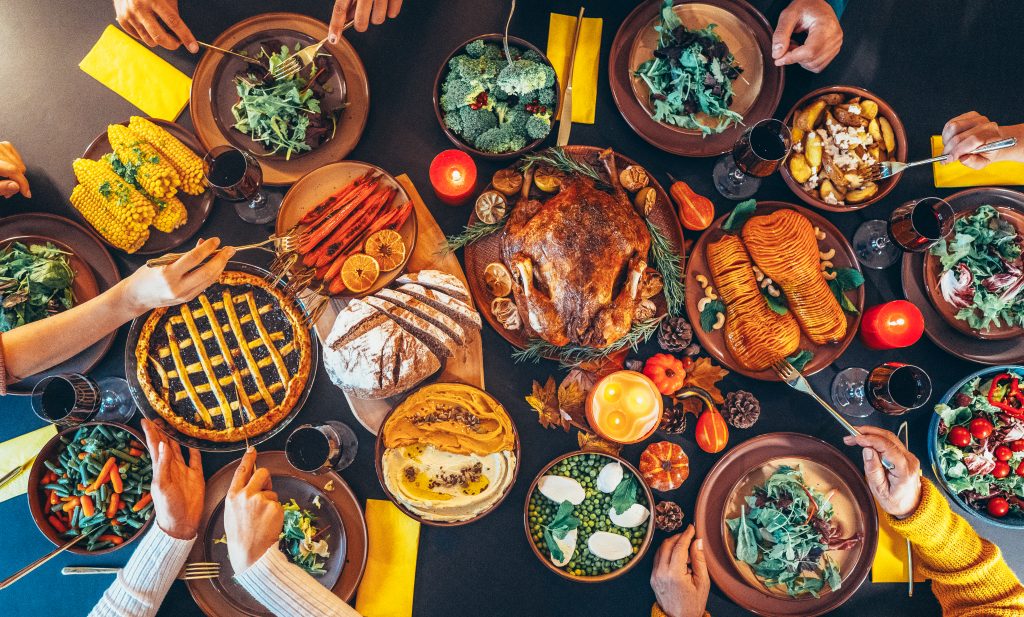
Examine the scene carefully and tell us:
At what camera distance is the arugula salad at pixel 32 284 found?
252 centimetres

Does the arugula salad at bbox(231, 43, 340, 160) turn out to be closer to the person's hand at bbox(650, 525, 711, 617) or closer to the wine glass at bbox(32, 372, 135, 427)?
the wine glass at bbox(32, 372, 135, 427)

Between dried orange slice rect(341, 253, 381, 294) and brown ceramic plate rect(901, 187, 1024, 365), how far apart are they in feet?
8.39

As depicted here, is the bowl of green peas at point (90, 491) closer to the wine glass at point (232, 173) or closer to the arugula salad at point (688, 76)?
the wine glass at point (232, 173)

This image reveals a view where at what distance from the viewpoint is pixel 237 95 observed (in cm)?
283

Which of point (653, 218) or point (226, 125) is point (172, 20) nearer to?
point (226, 125)

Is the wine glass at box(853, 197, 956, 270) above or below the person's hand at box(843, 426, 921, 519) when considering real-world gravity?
above

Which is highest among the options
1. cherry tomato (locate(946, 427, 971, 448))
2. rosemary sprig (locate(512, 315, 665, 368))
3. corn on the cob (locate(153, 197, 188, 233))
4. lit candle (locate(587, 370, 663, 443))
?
corn on the cob (locate(153, 197, 188, 233))

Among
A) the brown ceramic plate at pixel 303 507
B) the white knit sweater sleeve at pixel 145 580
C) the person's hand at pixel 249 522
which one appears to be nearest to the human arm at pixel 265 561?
the person's hand at pixel 249 522

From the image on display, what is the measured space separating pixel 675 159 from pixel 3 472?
3.54m

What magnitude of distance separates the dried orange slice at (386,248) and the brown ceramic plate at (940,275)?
8.28ft

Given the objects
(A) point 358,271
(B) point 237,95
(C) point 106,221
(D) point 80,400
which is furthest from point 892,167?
(D) point 80,400

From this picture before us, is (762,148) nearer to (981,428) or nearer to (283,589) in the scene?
(981,428)

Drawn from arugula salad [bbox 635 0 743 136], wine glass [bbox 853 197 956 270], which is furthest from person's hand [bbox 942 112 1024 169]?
arugula salad [bbox 635 0 743 136]

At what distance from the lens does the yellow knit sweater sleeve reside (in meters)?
2.55
